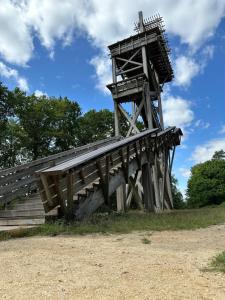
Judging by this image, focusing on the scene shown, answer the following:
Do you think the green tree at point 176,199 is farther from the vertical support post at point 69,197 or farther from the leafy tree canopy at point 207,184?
the vertical support post at point 69,197

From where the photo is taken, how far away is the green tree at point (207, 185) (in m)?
32.5

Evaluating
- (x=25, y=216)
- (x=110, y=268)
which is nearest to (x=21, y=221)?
(x=25, y=216)

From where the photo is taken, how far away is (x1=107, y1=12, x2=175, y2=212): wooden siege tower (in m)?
16.8

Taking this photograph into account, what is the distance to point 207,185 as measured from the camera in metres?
33.3

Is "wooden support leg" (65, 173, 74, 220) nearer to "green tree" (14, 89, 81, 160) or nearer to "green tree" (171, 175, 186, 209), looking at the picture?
"green tree" (14, 89, 81, 160)

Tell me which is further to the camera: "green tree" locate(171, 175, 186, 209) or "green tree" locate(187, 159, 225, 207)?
"green tree" locate(187, 159, 225, 207)

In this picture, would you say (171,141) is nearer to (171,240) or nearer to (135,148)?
(135,148)

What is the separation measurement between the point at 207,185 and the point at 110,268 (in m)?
31.0

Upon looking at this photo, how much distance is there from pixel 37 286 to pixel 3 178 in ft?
20.1

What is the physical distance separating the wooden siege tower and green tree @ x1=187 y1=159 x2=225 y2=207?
46.2 feet

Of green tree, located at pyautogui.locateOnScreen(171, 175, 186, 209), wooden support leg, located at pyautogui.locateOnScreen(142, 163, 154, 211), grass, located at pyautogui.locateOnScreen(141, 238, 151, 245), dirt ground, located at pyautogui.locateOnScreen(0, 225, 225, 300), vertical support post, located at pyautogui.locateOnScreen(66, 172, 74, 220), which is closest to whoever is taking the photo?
dirt ground, located at pyautogui.locateOnScreen(0, 225, 225, 300)

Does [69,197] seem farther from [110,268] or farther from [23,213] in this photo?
[110,268]

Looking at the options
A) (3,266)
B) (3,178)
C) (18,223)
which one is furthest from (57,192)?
(3,266)

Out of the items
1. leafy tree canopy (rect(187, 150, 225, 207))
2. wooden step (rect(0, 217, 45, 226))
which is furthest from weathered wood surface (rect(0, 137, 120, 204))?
leafy tree canopy (rect(187, 150, 225, 207))
